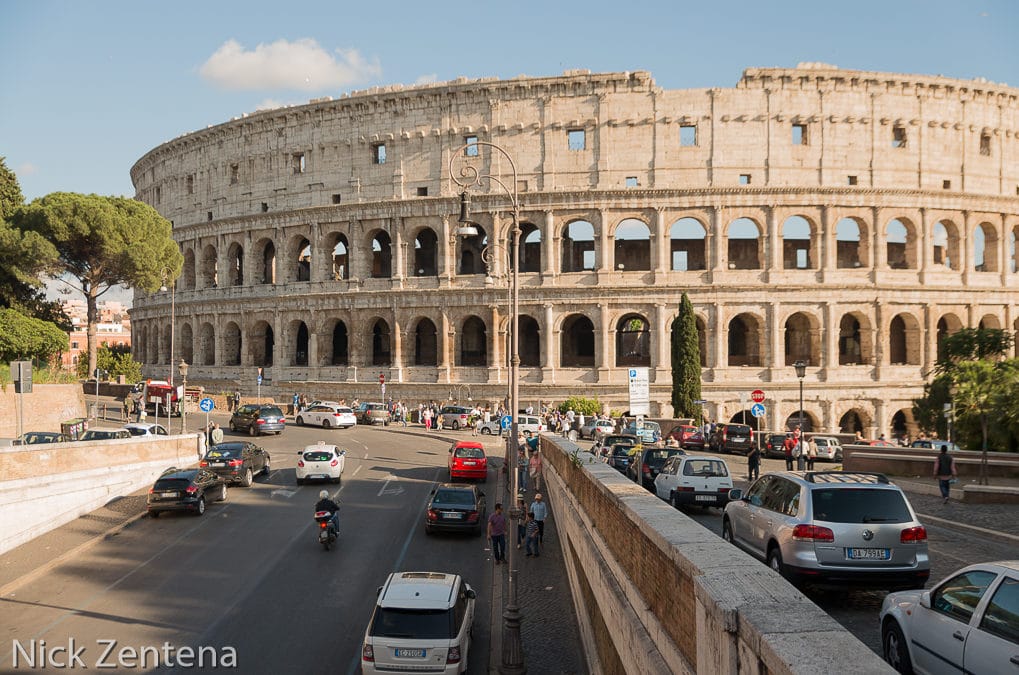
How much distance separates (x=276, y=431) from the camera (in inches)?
1602

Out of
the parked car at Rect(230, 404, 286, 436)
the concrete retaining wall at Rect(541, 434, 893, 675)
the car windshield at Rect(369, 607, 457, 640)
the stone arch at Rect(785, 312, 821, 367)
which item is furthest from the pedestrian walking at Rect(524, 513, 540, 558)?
the stone arch at Rect(785, 312, 821, 367)

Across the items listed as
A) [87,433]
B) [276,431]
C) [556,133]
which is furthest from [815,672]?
[556,133]

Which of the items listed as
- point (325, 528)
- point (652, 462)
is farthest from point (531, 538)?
point (325, 528)

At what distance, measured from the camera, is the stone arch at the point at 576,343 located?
50.5 m

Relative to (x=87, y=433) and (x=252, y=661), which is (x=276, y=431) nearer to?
(x=87, y=433)

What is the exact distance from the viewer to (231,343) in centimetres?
5959

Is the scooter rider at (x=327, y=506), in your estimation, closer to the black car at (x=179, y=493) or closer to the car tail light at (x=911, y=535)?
the black car at (x=179, y=493)

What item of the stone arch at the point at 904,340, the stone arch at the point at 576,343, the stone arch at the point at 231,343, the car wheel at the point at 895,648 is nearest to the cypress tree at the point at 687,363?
the stone arch at the point at 576,343

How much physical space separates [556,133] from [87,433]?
31.3 metres

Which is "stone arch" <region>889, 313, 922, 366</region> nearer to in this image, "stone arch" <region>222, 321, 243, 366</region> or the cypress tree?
the cypress tree

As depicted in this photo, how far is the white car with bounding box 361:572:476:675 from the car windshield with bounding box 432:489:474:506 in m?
8.82

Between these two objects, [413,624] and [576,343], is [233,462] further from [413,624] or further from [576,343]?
[576,343]

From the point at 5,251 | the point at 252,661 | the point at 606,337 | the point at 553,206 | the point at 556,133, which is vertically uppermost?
the point at 556,133

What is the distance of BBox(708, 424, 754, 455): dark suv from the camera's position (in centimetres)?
3625
